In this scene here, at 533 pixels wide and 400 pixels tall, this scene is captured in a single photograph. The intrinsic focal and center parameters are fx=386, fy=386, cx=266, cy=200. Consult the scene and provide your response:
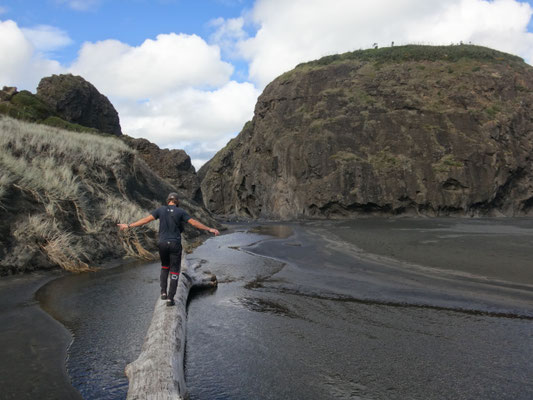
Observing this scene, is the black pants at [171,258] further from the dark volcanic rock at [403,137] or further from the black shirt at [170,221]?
the dark volcanic rock at [403,137]

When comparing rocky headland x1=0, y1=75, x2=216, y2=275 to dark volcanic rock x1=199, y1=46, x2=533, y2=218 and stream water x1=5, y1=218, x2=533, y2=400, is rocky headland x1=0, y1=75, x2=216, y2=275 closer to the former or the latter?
stream water x1=5, y1=218, x2=533, y2=400

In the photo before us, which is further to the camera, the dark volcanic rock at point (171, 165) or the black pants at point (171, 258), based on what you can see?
the dark volcanic rock at point (171, 165)

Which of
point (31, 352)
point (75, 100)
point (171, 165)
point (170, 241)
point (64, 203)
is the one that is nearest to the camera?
point (31, 352)

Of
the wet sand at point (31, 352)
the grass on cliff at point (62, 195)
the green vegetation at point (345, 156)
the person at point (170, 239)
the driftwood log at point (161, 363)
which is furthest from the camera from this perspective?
the green vegetation at point (345, 156)

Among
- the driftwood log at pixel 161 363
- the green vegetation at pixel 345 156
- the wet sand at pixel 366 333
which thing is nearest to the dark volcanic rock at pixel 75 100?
the green vegetation at pixel 345 156

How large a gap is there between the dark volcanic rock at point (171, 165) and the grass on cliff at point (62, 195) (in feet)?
72.2

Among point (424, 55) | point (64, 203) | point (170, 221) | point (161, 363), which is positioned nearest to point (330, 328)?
point (161, 363)

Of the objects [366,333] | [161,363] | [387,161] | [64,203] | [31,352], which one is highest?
[387,161]

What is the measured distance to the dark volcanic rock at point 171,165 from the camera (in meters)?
40.5

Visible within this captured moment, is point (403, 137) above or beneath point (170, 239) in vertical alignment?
above

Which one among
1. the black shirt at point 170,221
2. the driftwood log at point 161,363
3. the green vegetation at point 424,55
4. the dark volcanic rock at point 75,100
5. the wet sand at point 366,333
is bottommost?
the wet sand at point 366,333

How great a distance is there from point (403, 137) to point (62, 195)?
109ft

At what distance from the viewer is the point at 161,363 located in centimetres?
423

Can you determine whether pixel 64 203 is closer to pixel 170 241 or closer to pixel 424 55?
pixel 170 241
